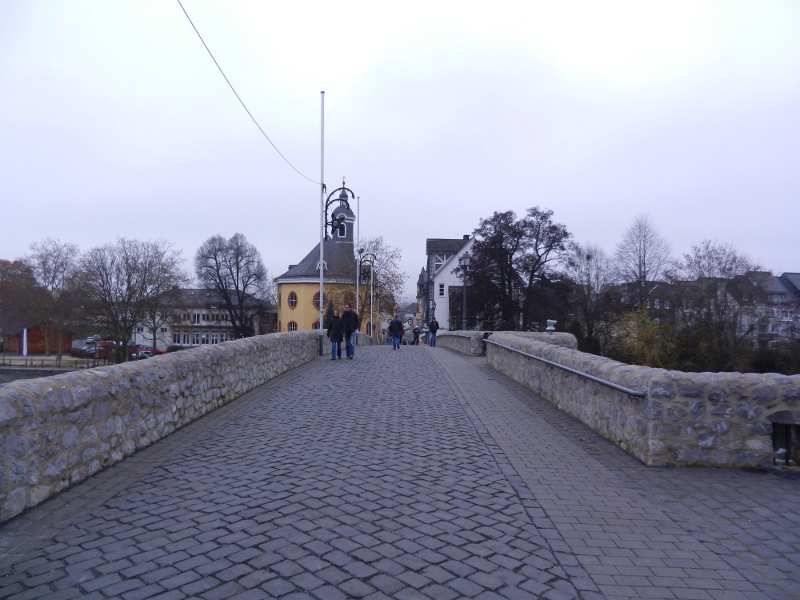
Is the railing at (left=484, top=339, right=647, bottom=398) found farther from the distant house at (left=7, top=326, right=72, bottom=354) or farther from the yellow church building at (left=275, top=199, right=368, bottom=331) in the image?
the yellow church building at (left=275, top=199, right=368, bottom=331)

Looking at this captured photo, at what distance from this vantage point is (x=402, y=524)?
15.7 feet

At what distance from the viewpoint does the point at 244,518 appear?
4.91 m

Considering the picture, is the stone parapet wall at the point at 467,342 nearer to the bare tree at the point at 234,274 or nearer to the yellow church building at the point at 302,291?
the yellow church building at the point at 302,291

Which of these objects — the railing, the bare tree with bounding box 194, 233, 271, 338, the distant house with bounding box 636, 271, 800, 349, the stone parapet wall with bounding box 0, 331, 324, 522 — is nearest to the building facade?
the bare tree with bounding box 194, 233, 271, 338

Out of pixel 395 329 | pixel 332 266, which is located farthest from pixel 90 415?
pixel 332 266

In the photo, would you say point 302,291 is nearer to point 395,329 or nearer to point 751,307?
point 751,307

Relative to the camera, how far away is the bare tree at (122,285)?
46062 mm

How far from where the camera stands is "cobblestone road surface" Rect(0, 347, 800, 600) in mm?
3840

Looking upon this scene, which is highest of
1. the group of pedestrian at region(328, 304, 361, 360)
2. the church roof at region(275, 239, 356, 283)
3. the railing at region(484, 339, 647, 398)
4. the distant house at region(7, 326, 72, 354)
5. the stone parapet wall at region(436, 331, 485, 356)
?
the church roof at region(275, 239, 356, 283)

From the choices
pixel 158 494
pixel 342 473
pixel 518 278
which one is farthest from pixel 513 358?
pixel 518 278

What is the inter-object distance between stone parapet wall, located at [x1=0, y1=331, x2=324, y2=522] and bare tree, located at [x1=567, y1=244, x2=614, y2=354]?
139ft

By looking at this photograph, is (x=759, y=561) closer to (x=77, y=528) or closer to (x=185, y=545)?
(x=185, y=545)

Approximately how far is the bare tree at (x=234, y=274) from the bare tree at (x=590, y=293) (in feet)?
128

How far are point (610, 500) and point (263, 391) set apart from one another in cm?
834
